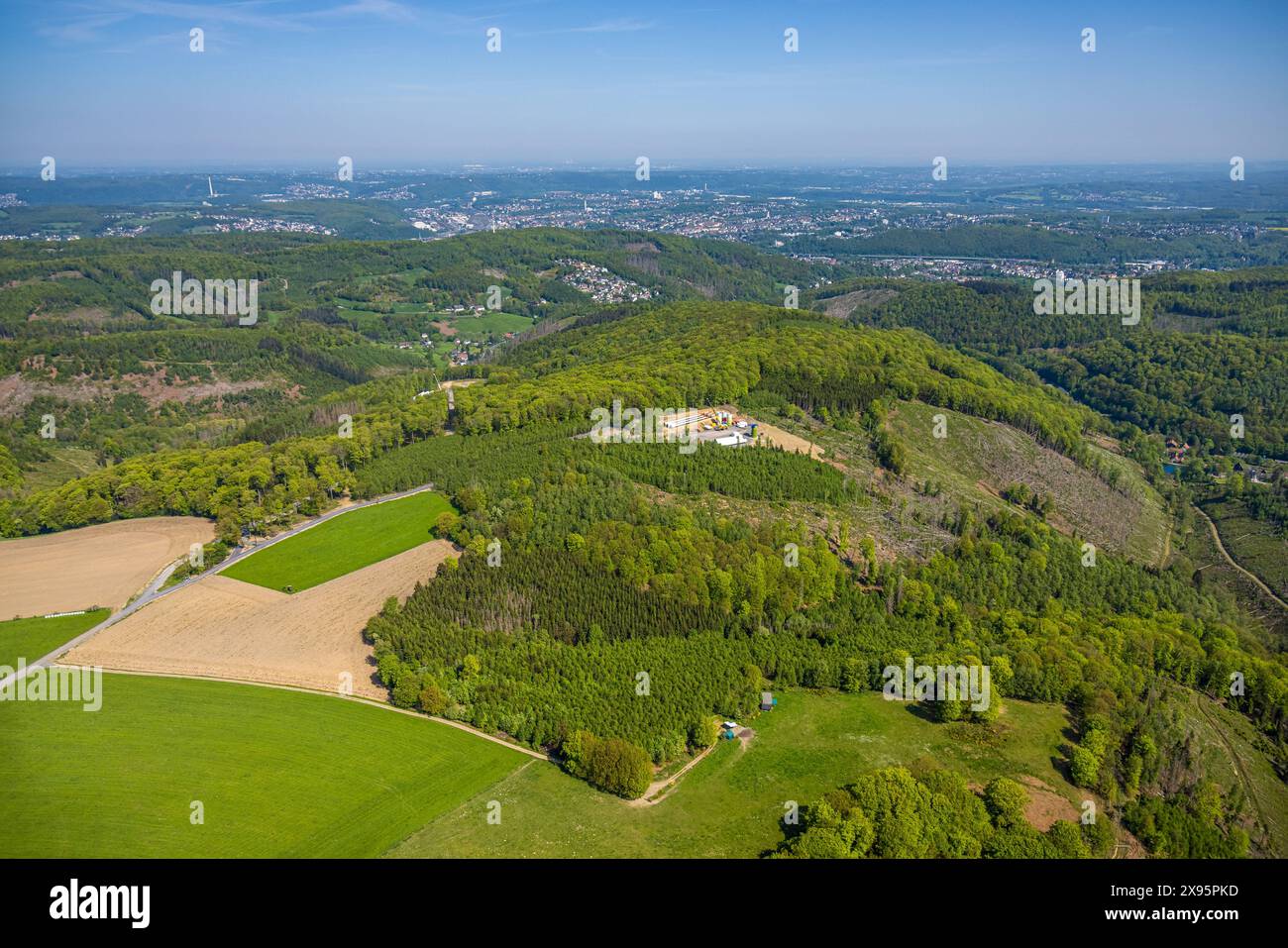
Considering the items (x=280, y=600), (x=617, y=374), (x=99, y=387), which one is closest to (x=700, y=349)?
(x=617, y=374)

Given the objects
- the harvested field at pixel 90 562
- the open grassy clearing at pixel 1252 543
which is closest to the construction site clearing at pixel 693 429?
the harvested field at pixel 90 562

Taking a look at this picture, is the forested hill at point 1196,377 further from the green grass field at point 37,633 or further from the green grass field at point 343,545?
the green grass field at point 37,633

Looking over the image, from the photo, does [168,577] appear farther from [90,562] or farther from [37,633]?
[37,633]

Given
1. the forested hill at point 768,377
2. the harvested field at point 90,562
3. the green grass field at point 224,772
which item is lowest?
the green grass field at point 224,772

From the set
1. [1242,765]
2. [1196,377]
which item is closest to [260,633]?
[1242,765]

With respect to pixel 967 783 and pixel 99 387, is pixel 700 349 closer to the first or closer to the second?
pixel 967 783

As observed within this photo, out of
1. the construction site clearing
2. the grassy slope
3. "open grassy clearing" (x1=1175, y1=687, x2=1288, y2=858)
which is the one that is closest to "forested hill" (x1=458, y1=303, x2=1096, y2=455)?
the construction site clearing

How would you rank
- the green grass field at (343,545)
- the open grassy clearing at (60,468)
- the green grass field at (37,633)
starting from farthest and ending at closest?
the open grassy clearing at (60,468), the green grass field at (343,545), the green grass field at (37,633)
